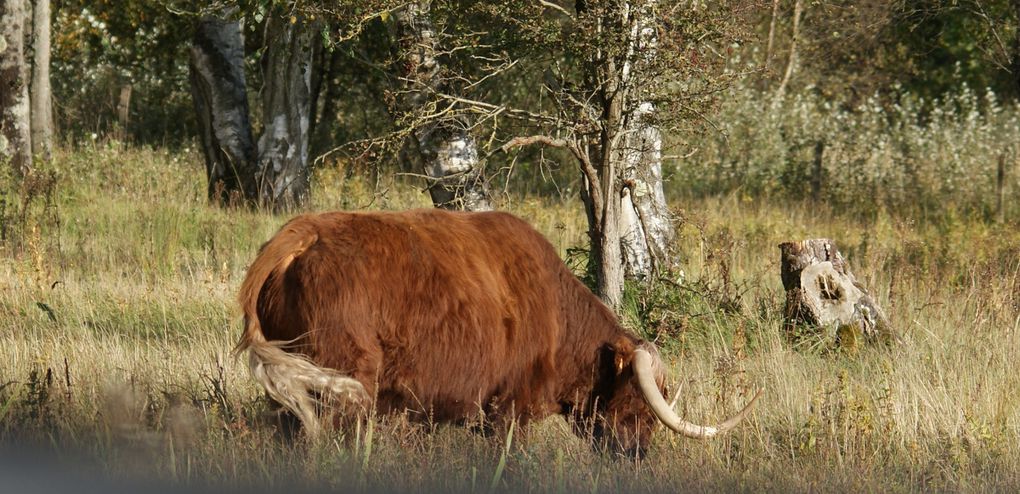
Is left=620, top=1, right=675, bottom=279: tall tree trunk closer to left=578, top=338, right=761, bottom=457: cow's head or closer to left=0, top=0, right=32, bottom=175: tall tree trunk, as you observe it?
left=578, top=338, right=761, bottom=457: cow's head

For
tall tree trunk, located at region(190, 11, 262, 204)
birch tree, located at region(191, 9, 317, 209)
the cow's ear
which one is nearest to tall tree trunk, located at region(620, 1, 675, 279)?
the cow's ear

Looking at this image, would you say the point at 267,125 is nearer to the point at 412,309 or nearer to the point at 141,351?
the point at 141,351

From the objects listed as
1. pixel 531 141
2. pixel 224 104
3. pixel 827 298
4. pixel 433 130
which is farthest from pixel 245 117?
pixel 827 298

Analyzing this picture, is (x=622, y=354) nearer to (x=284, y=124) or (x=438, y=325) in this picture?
(x=438, y=325)

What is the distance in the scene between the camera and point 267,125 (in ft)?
45.9

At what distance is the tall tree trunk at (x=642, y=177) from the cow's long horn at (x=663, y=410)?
1.94 meters

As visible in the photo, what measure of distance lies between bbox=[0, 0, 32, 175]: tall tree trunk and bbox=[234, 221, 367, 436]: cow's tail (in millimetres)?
10012

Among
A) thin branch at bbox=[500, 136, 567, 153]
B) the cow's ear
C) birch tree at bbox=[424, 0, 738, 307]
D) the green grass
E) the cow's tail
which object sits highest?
birch tree at bbox=[424, 0, 738, 307]

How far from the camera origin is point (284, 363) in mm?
4668

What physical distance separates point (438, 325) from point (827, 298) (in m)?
3.88

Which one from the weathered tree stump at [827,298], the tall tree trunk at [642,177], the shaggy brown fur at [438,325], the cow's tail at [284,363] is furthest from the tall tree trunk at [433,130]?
the cow's tail at [284,363]

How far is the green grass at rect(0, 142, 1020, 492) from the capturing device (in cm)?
509

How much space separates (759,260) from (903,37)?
23.7 feet

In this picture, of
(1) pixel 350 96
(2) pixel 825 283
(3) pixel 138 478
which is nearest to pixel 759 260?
(2) pixel 825 283
